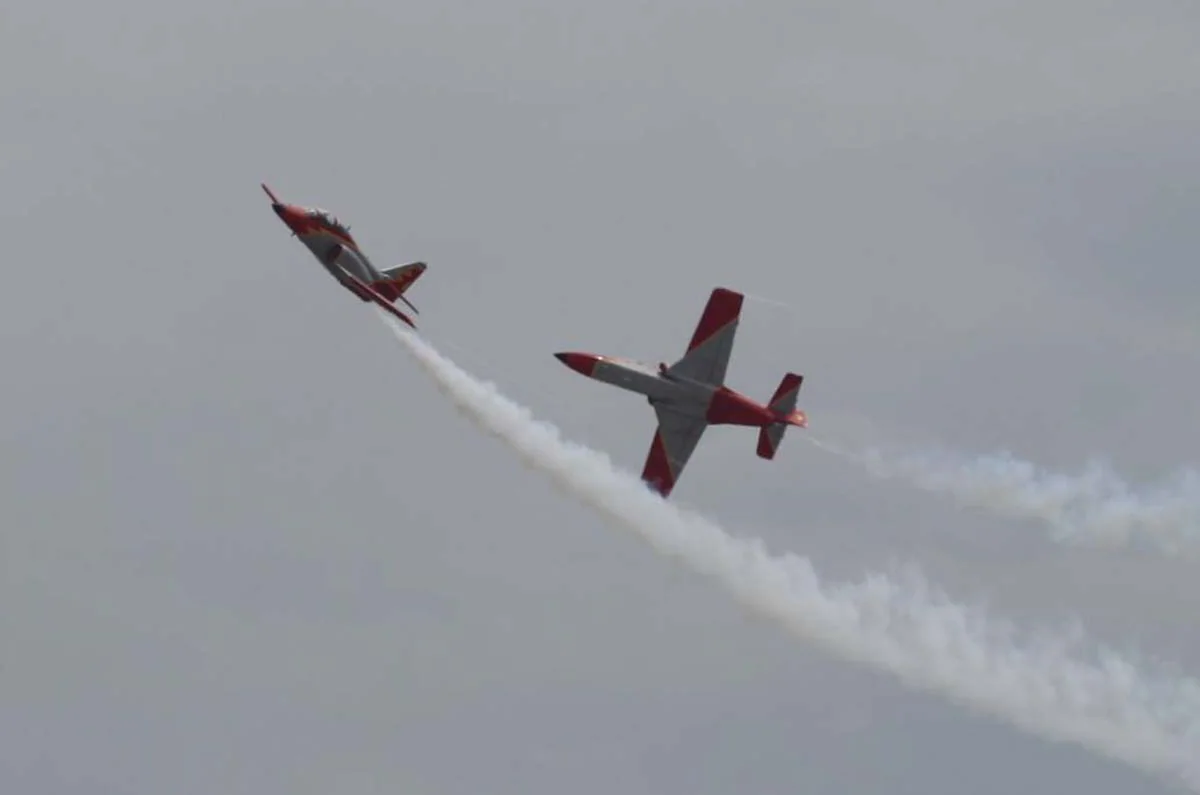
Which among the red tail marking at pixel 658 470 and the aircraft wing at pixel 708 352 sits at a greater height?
the aircraft wing at pixel 708 352

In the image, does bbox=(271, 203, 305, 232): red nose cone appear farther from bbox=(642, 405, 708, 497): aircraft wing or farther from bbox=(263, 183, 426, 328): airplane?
bbox=(642, 405, 708, 497): aircraft wing

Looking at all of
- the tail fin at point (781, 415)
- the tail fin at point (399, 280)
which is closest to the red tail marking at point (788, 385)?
the tail fin at point (781, 415)

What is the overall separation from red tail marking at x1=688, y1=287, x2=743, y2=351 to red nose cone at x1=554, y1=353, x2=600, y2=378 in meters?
3.03

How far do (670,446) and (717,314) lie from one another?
444 cm

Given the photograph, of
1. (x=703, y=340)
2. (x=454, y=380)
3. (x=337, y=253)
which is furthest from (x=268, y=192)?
(x=703, y=340)

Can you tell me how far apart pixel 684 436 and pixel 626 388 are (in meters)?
2.50

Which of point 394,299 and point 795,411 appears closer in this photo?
point 795,411

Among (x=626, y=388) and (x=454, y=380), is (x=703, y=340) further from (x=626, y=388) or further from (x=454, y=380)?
(x=454, y=380)

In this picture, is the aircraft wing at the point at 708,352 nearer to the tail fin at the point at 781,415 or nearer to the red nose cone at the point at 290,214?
the tail fin at the point at 781,415

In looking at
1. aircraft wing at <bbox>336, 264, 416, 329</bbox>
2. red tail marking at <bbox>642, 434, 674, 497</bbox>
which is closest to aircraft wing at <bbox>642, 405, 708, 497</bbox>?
red tail marking at <bbox>642, 434, 674, 497</bbox>

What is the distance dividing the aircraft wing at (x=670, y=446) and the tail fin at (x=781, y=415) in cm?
240

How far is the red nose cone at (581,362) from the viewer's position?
78.0 m

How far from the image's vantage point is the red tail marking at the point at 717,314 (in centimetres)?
7812

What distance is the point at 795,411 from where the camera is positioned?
77438mm
